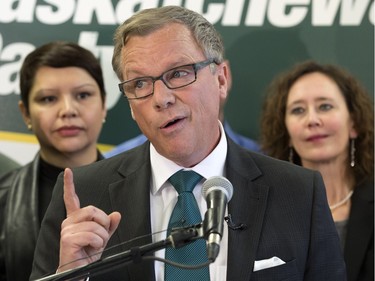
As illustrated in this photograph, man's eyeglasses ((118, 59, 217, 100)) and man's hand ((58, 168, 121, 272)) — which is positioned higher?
man's eyeglasses ((118, 59, 217, 100))

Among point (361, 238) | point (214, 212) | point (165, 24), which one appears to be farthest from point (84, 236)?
point (361, 238)

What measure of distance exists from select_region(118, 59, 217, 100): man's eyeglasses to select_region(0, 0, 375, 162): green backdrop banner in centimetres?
180

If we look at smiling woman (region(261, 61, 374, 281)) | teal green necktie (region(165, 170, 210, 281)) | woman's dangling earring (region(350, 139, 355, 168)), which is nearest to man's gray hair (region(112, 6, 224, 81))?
teal green necktie (region(165, 170, 210, 281))

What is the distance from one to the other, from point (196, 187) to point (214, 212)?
0.76 meters

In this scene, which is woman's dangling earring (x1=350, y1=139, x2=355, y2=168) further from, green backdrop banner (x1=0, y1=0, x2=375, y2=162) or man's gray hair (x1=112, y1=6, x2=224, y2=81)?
man's gray hair (x1=112, y1=6, x2=224, y2=81)

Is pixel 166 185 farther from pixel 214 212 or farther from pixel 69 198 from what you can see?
pixel 214 212

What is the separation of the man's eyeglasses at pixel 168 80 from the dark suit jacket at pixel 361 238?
1570 millimetres

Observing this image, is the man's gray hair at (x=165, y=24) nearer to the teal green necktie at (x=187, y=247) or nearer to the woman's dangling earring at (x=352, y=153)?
the teal green necktie at (x=187, y=247)

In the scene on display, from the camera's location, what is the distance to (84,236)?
214 cm

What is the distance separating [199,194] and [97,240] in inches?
20.2

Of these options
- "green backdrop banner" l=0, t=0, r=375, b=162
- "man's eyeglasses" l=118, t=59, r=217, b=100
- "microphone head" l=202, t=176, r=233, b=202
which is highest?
"green backdrop banner" l=0, t=0, r=375, b=162

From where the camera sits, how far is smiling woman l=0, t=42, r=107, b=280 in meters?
3.78

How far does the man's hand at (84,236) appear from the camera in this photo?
7.03 ft

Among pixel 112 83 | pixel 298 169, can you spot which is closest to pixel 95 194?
pixel 298 169
